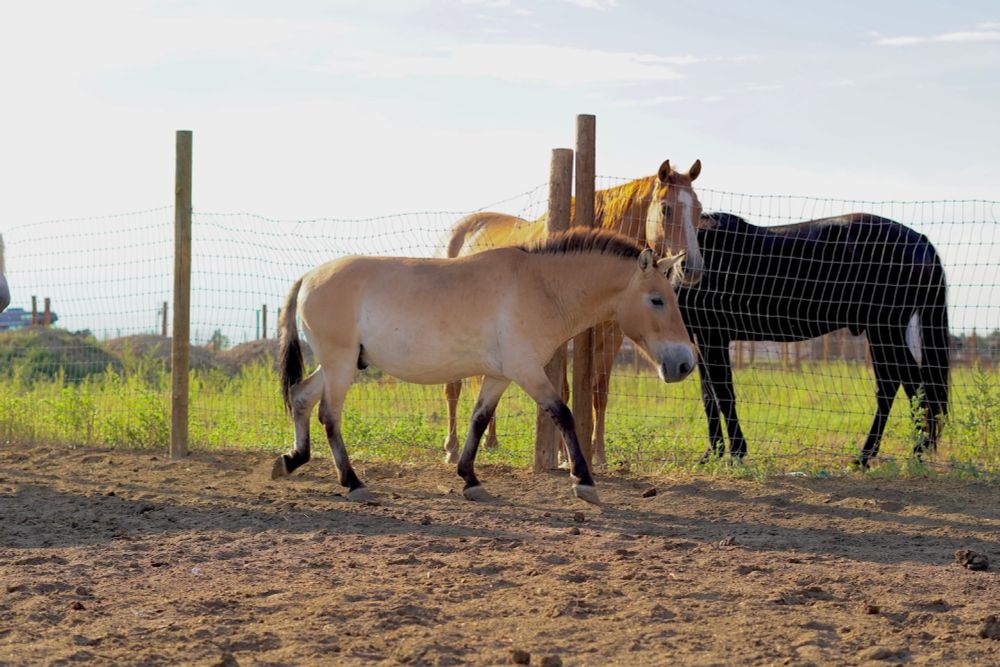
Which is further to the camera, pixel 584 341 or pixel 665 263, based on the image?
pixel 584 341

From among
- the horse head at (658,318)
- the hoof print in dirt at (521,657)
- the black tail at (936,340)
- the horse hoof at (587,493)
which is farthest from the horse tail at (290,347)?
the black tail at (936,340)

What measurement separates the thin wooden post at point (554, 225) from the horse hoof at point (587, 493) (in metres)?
1.09

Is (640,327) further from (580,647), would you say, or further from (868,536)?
(580,647)

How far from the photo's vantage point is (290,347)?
7285 mm

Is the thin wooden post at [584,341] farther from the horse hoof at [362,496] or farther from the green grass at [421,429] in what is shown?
the horse hoof at [362,496]

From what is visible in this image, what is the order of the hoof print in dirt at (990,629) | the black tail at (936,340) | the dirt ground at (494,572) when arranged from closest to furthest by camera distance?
the dirt ground at (494,572)
the hoof print in dirt at (990,629)
the black tail at (936,340)

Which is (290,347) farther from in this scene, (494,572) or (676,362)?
(494,572)

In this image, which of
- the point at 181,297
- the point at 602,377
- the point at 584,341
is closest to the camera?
the point at 584,341

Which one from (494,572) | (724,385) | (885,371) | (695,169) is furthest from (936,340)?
(494,572)

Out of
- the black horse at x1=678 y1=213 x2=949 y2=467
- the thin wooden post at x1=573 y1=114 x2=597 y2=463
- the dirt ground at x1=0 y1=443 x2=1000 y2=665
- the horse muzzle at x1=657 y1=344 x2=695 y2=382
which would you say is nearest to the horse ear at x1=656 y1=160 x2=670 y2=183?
the thin wooden post at x1=573 y1=114 x2=597 y2=463

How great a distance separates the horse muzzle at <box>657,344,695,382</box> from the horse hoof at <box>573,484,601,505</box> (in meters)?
0.79

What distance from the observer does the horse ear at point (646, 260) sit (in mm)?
6504

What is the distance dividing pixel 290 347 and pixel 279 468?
80 centimetres

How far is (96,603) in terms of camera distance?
432 centimetres
